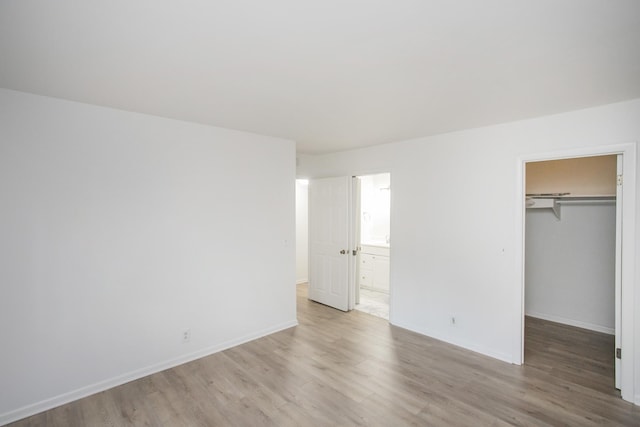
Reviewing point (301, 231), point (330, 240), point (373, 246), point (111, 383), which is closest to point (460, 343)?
point (330, 240)

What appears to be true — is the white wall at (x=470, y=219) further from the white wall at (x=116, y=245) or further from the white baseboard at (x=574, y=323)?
the white wall at (x=116, y=245)

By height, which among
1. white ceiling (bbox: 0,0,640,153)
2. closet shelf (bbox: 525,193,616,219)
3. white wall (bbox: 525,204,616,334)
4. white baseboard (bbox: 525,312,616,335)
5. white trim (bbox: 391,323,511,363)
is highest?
white ceiling (bbox: 0,0,640,153)

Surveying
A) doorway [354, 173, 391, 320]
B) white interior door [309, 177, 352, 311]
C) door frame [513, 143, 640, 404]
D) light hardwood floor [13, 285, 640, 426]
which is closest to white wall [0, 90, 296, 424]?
light hardwood floor [13, 285, 640, 426]

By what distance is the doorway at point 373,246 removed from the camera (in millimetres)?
5188

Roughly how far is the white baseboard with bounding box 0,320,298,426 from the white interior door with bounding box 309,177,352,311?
1.48 meters

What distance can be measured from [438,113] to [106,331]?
12.2ft

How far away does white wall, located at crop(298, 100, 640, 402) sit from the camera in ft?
9.73

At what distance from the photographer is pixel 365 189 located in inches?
273

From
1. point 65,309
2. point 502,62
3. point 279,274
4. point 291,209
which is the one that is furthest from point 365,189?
point 65,309

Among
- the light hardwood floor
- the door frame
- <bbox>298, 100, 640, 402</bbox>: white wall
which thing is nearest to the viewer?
the light hardwood floor

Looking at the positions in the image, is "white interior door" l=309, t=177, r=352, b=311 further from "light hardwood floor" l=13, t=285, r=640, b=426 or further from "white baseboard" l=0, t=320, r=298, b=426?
"white baseboard" l=0, t=320, r=298, b=426

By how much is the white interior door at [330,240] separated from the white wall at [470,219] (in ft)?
2.59

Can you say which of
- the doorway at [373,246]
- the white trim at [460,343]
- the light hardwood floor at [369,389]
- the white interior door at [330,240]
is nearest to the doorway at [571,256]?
the light hardwood floor at [369,389]

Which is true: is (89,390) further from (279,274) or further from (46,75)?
(46,75)
